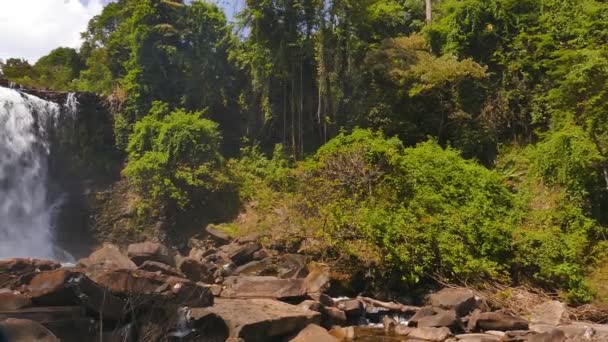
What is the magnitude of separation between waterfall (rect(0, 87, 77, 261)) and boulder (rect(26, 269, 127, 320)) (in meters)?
14.8

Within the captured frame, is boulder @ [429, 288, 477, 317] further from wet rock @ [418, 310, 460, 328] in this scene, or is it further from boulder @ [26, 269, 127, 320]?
boulder @ [26, 269, 127, 320]

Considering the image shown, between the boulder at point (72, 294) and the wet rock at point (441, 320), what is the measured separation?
24.4 ft

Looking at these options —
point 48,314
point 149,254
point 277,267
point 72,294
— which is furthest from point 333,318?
point 48,314

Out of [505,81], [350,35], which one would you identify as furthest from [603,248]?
[350,35]

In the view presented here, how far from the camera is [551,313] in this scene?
13828 millimetres

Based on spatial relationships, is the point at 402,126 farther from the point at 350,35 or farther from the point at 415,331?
the point at 415,331

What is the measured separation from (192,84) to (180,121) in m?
4.25

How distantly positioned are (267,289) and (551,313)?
24.0 ft

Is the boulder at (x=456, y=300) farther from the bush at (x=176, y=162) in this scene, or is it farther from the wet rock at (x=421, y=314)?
the bush at (x=176, y=162)

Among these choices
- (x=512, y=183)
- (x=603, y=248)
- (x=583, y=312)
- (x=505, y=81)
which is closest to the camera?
(x=583, y=312)

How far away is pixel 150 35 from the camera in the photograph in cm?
2753

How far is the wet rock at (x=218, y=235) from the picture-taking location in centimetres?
Answer: 2183

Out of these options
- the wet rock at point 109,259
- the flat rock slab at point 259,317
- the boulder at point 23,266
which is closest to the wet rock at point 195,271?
the wet rock at point 109,259

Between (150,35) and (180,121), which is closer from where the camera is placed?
(180,121)
